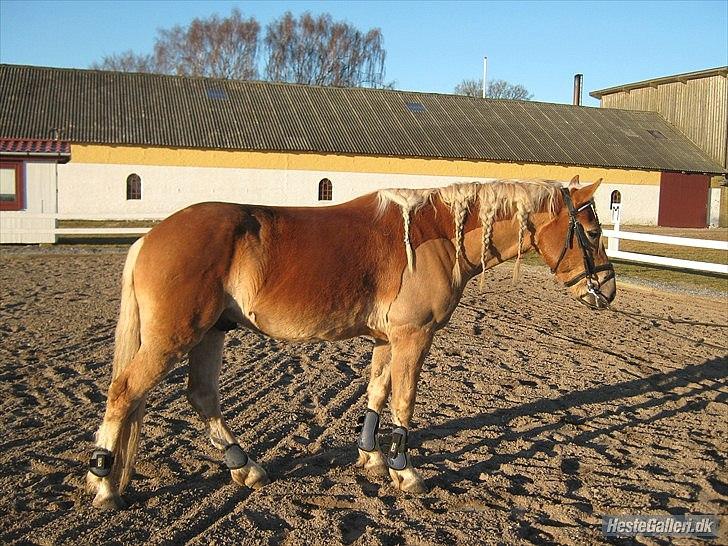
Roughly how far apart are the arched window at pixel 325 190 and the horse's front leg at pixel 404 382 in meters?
31.7

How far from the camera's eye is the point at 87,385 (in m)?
6.79

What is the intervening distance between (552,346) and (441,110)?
1342 inches

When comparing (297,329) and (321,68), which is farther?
(321,68)

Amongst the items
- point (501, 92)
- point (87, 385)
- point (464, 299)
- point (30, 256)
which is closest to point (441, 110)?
point (30, 256)

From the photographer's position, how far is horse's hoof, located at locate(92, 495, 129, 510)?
166 inches

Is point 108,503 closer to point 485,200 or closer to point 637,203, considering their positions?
point 485,200

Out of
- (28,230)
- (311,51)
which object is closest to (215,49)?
(311,51)

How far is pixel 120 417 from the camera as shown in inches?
168

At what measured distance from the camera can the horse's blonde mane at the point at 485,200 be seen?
16.1 ft

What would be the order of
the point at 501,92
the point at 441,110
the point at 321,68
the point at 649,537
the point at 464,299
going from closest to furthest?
1. the point at 649,537
2. the point at 464,299
3. the point at 441,110
4. the point at 321,68
5. the point at 501,92

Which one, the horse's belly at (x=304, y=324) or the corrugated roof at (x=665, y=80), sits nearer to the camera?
the horse's belly at (x=304, y=324)

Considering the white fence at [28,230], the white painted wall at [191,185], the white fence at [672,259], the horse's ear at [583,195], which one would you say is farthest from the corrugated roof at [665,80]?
the horse's ear at [583,195]

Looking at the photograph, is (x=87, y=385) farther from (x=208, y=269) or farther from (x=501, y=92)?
(x=501, y=92)

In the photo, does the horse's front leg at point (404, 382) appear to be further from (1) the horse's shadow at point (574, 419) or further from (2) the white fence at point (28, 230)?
(2) the white fence at point (28, 230)
